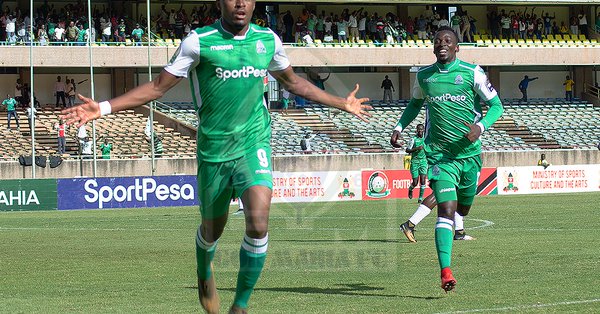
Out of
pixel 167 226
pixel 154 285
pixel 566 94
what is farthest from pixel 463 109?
pixel 566 94

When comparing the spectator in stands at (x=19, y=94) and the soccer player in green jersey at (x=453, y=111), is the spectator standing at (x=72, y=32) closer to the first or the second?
the spectator in stands at (x=19, y=94)

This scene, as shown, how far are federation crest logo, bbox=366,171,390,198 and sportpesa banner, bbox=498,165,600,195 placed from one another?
429 cm

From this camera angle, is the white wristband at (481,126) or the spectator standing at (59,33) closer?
the white wristband at (481,126)

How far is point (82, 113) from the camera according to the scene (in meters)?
7.71

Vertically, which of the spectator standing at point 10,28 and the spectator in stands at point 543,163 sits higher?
the spectator standing at point 10,28

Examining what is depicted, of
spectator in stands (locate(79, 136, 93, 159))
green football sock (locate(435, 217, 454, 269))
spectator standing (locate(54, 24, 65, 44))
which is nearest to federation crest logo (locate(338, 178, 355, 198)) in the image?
spectator in stands (locate(79, 136, 93, 159))

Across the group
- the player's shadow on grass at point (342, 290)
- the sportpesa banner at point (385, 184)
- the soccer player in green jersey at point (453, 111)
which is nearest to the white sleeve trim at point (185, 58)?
the player's shadow on grass at point (342, 290)

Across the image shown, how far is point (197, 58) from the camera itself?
823cm

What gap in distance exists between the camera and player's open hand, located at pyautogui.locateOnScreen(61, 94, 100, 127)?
7.59 m

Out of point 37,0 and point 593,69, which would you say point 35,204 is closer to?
point 37,0

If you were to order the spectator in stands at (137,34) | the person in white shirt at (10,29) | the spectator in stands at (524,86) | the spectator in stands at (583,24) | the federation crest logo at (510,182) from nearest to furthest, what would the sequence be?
the federation crest logo at (510,182) → the person in white shirt at (10,29) → the spectator in stands at (137,34) → the spectator in stands at (524,86) → the spectator in stands at (583,24)

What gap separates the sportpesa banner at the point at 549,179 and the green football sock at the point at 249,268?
104 ft

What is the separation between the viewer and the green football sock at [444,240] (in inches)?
414

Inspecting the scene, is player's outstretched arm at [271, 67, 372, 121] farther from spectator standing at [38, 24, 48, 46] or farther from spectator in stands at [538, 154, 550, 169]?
spectator standing at [38, 24, 48, 46]
